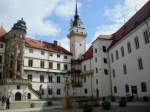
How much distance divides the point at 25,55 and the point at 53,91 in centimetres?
1218

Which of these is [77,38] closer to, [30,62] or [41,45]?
[41,45]

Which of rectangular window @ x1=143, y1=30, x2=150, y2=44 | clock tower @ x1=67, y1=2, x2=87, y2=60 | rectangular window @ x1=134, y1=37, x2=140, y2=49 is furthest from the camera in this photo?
clock tower @ x1=67, y1=2, x2=87, y2=60

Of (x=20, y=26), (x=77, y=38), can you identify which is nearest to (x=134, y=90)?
(x=20, y=26)

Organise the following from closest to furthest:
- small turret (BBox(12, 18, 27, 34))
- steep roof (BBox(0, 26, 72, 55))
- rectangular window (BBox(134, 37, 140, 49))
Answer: rectangular window (BBox(134, 37, 140, 49)), small turret (BBox(12, 18, 27, 34)), steep roof (BBox(0, 26, 72, 55))

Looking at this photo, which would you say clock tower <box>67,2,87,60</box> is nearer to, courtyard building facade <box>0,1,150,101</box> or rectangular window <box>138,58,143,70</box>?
courtyard building facade <box>0,1,150,101</box>

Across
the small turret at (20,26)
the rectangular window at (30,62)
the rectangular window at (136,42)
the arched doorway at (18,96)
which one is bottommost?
the arched doorway at (18,96)

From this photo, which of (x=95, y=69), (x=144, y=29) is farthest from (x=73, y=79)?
(x=144, y=29)

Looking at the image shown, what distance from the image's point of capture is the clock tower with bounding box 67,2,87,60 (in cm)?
6241

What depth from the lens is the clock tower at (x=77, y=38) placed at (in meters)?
62.4

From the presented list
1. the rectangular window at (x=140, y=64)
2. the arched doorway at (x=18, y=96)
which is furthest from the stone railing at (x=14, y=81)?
the rectangular window at (x=140, y=64)

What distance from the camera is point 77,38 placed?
6456 cm

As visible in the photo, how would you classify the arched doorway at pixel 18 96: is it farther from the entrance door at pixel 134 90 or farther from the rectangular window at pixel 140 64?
the rectangular window at pixel 140 64

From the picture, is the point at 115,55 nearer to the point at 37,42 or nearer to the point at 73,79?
the point at 73,79

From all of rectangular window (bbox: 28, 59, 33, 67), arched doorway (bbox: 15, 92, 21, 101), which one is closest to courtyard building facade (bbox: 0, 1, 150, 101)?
arched doorway (bbox: 15, 92, 21, 101)
